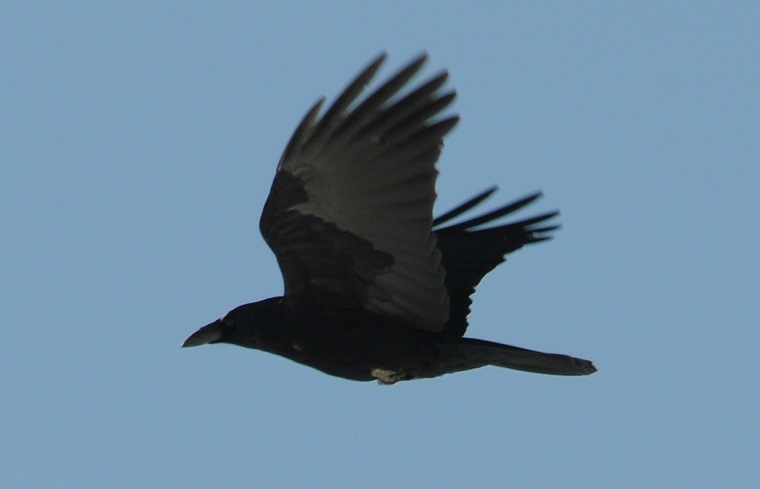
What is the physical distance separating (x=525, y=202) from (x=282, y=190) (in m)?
2.52

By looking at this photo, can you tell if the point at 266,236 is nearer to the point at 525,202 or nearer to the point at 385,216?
the point at 385,216

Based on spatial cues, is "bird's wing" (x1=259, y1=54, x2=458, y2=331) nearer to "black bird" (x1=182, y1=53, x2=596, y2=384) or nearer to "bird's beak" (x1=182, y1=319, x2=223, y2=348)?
→ "black bird" (x1=182, y1=53, x2=596, y2=384)

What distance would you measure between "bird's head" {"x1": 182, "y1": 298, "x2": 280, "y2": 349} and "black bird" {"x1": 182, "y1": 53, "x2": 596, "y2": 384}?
0.03 ft

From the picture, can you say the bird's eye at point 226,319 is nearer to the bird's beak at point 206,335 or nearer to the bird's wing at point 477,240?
the bird's beak at point 206,335

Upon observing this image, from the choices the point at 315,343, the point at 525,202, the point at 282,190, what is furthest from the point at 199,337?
the point at 525,202

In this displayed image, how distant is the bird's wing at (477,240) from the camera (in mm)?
11516

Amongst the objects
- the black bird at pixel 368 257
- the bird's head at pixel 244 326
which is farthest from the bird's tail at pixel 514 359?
the bird's head at pixel 244 326

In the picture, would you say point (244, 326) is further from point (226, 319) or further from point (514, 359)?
point (514, 359)

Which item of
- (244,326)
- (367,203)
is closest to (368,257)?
(367,203)

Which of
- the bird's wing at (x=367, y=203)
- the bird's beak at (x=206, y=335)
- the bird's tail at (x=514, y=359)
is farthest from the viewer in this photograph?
the bird's beak at (x=206, y=335)

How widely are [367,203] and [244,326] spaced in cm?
157

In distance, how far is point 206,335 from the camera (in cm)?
1131

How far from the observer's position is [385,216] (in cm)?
1000

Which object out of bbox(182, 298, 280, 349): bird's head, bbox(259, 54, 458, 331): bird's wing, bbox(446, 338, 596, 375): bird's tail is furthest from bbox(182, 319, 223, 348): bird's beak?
bbox(446, 338, 596, 375): bird's tail
